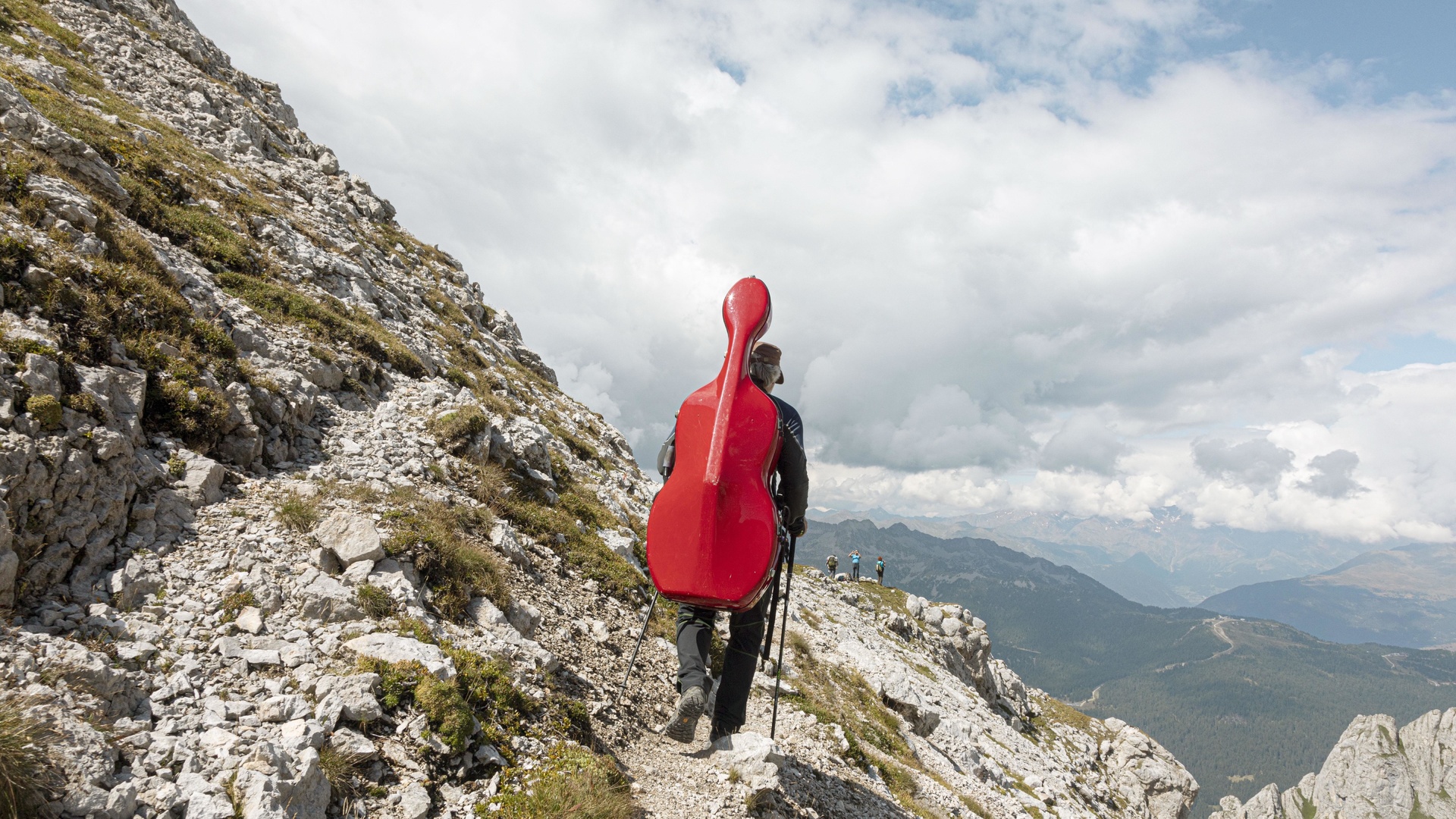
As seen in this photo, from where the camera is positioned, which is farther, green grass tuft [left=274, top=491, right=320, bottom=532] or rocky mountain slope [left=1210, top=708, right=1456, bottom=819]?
rocky mountain slope [left=1210, top=708, right=1456, bottom=819]

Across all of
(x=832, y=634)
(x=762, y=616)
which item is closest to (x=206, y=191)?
(x=762, y=616)

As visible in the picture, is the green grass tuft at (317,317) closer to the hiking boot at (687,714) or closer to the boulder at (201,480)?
the boulder at (201,480)

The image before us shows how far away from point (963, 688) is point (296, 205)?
43.1 meters

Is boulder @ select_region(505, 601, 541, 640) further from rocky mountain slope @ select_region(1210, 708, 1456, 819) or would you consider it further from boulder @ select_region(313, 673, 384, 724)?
rocky mountain slope @ select_region(1210, 708, 1456, 819)

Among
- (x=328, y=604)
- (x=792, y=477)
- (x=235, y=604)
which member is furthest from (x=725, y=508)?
(x=235, y=604)

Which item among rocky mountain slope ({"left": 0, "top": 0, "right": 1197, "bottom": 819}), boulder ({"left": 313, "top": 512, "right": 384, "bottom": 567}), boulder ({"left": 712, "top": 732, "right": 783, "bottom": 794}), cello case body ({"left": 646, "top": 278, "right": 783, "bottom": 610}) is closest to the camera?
rocky mountain slope ({"left": 0, "top": 0, "right": 1197, "bottom": 819})

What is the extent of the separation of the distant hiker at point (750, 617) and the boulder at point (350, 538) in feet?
13.6

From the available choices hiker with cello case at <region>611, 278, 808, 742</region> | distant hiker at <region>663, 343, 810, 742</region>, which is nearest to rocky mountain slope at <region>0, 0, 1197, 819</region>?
distant hiker at <region>663, 343, 810, 742</region>

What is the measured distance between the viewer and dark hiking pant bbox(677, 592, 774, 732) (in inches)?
256

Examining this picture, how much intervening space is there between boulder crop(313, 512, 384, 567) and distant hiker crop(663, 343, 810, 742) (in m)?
4.15

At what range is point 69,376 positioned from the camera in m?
7.10

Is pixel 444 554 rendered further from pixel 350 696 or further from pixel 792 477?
pixel 792 477

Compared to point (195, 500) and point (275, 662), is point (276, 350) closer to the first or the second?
Answer: point (195, 500)

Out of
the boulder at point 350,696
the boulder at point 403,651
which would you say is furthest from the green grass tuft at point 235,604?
the boulder at point 350,696
